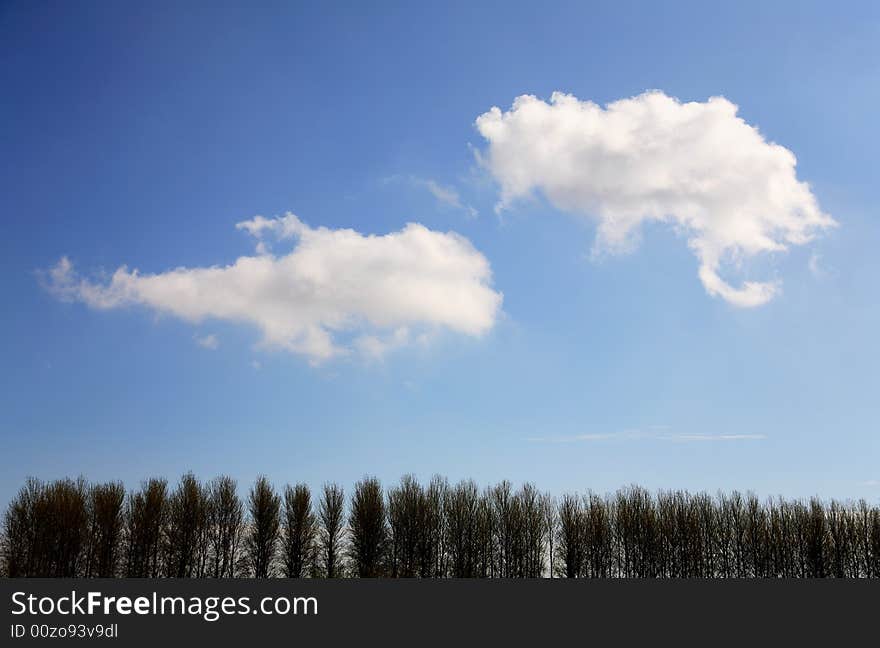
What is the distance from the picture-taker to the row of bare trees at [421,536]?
169ft

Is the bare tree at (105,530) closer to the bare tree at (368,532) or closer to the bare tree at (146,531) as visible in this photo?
the bare tree at (146,531)

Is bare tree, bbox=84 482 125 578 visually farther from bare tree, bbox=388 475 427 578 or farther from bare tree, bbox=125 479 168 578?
bare tree, bbox=388 475 427 578

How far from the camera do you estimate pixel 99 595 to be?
1872 cm

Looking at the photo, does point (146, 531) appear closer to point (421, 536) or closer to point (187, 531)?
point (187, 531)

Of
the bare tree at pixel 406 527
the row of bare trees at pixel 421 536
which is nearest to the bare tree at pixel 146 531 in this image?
the row of bare trees at pixel 421 536

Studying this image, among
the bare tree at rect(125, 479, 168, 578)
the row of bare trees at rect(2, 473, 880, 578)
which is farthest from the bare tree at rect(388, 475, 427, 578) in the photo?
the bare tree at rect(125, 479, 168, 578)

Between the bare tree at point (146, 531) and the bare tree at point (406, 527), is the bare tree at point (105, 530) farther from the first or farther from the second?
the bare tree at point (406, 527)

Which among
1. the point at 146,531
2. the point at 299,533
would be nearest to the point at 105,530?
the point at 146,531

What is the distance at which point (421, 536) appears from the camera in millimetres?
53688

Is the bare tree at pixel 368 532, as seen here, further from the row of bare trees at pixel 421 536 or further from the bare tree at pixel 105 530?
the bare tree at pixel 105 530

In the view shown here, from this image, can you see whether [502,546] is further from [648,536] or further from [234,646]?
[234,646]

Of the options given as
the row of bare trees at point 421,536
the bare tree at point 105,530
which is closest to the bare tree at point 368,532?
the row of bare trees at point 421,536

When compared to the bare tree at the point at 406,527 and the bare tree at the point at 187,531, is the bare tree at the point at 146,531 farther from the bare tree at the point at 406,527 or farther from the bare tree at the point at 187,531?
the bare tree at the point at 406,527

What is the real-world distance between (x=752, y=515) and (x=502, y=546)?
56.0 ft
